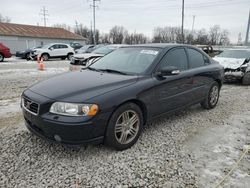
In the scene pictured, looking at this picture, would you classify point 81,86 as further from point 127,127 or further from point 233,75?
point 233,75

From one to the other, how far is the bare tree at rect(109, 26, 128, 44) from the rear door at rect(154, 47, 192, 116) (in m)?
73.2

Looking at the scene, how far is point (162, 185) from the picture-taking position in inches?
97.8

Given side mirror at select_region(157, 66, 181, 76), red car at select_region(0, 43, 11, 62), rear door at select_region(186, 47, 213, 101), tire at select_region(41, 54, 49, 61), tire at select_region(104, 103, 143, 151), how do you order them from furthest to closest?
tire at select_region(41, 54, 49, 61)
red car at select_region(0, 43, 11, 62)
rear door at select_region(186, 47, 213, 101)
side mirror at select_region(157, 66, 181, 76)
tire at select_region(104, 103, 143, 151)

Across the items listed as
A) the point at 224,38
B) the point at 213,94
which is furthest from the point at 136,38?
the point at 213,94

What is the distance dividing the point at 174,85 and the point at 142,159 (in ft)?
4.93

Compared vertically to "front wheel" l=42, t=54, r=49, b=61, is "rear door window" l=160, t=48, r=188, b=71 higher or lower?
higher

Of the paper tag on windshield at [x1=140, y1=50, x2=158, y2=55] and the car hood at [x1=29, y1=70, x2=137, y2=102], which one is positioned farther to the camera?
the paper tag on windshield at [x1=140, y1=50, x2=158, y2=55]

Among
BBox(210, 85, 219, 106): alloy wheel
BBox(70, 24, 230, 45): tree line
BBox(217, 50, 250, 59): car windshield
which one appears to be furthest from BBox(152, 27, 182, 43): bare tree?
BBox(210, 85, 219, 106): alloy wheel

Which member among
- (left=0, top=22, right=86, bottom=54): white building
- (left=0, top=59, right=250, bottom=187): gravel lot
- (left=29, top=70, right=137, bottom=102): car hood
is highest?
(left=0, top=22, right=86, bottom=54): white building

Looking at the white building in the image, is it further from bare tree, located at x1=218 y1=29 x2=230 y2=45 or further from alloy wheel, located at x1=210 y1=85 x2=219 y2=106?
bare tree, located at x1=218 y1=29 x2=230 y2=45

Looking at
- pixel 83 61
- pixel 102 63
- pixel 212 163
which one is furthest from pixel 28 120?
pixel 83 61

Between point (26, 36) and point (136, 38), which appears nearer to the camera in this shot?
point (26, 36)

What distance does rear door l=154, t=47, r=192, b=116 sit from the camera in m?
3.60

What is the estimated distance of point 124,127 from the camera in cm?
316
